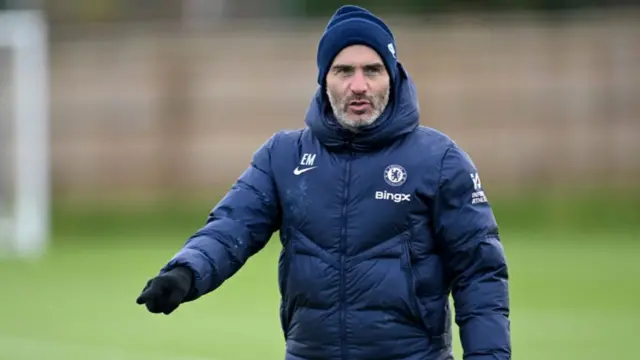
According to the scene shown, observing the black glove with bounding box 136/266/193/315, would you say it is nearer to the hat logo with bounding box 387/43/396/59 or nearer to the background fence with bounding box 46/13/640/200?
the hat logo with bounding box 387/43/396/59

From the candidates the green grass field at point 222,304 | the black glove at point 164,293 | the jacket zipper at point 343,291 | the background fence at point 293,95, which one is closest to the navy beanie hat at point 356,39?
the jacket zipper at point 343,291

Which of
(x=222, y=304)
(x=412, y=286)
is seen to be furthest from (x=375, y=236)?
(x=222, y=304)

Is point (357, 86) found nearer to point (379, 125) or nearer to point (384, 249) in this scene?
point (379, 125)

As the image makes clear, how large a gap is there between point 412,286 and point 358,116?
2.04ft

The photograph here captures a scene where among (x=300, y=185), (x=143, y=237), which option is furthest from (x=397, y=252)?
(x=143, y=237)

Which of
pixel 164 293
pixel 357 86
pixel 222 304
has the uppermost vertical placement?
pixel 222 304

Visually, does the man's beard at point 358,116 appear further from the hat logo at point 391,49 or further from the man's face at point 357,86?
the hat logo at point 391,49

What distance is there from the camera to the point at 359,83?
5348 millimetres

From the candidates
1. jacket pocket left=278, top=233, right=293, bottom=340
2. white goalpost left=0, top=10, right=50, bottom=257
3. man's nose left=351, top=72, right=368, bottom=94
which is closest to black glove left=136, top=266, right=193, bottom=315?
jacket pocket left=278, top=233, right=293, bottom=340

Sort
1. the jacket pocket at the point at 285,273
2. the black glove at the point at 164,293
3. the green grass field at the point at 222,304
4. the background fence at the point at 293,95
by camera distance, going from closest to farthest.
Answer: the black glove at the point at 164,293
the jacket pocket at the point at 285,273
the green grass field at the point at 222,304
the background fence at the point at 293,95

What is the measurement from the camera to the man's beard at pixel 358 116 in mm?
5348

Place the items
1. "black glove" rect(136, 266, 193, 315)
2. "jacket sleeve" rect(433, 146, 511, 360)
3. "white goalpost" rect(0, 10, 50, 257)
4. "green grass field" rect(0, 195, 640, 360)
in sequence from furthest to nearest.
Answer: "white goalpost" rect(0, 10, 50, 257), "green grass field" rect(0, 195, 640, 360), "jacket sleeve" rect(433, 146, 511, 360), "black glove" rect(136, 266, 193, 315)

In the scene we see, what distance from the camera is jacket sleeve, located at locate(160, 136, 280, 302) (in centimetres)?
543

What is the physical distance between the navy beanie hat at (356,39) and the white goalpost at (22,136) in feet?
47.6
